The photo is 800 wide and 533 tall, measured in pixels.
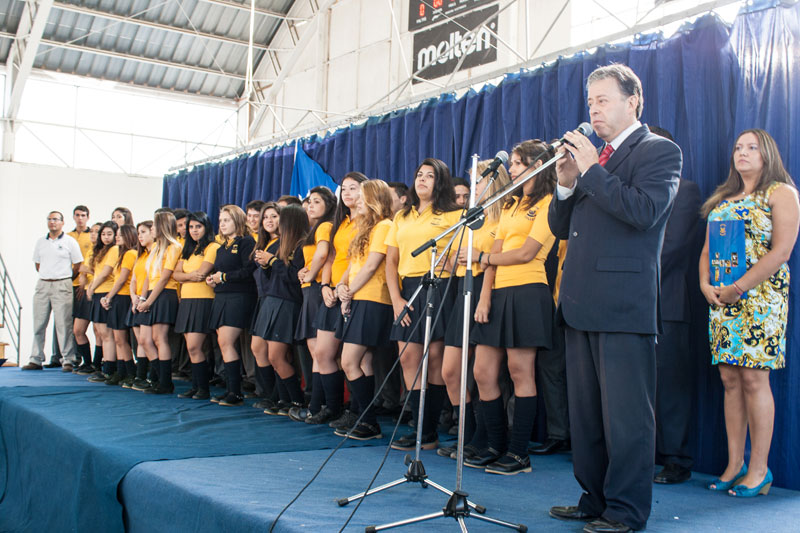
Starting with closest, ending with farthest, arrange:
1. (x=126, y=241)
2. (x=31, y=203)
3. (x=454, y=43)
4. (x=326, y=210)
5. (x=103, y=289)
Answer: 1. (x=326, y=210)
2. (x=126, y=241)
3. (x=103, y=289)
4. (x=454, y=43)
5. (x=31, y=203)

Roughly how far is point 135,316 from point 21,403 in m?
1.26

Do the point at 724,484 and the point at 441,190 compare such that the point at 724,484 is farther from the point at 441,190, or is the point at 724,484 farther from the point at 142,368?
the point at 142,368

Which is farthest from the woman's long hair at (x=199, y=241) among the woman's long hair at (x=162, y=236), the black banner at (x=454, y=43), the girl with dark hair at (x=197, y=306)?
the black banner at (x=454, y=43)

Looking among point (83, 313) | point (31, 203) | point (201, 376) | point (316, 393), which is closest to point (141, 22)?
point (31, 203)

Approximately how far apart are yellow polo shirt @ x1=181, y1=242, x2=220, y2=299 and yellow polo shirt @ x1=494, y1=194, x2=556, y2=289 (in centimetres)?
259

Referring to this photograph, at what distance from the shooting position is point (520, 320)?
2.98 metres

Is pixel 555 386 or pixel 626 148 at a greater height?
pixel 626 148

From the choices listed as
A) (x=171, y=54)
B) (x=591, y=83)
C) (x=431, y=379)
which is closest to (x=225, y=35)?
(x=171, y=54)

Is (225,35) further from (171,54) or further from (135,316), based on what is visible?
(135,316)

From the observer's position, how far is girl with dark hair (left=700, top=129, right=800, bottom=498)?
2.66 meters

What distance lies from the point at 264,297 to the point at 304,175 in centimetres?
208

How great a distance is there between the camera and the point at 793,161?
2.94m

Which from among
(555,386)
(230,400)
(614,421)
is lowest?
(230,400)

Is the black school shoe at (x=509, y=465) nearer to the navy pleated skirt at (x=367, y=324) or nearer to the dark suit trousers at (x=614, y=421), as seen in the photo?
the dark suit trousers at (x=614, y=421)
